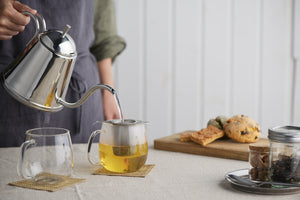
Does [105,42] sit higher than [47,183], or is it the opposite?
[105,42]

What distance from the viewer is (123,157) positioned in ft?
2.73

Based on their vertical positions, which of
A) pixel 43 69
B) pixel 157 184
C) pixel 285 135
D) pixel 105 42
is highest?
pixel 105 42

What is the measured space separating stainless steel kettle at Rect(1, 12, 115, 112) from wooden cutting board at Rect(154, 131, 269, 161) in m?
0.38

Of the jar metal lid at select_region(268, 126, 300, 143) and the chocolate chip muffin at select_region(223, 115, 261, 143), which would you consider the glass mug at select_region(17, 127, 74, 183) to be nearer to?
the jar metal lid at select_region(268, 126, 300, 143)

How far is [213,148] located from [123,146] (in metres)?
0.32

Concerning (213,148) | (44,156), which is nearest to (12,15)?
(44,156)

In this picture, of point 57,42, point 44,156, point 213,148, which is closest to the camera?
point 44,156

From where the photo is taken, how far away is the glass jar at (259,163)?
0.80 meters

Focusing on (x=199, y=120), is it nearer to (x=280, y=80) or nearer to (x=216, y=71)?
(x=216, y=71)

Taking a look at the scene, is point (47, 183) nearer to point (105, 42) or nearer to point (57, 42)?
point (57, 42)

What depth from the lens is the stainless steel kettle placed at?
82 cm

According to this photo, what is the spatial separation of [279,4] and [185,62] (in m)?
0.65

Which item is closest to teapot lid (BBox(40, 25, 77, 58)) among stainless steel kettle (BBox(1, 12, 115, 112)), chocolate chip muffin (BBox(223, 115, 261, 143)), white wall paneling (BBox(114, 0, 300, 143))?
stainless steel kettle (BBox(1, 12, 115, 112))

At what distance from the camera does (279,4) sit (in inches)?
91.2
